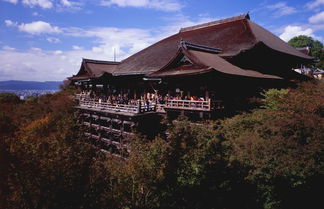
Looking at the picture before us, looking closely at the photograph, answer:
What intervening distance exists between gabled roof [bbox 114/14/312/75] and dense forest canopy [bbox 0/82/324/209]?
329 inches

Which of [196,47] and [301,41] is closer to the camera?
[196,47]

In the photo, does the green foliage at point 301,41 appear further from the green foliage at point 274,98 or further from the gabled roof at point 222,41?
the green foliage at point 274,98


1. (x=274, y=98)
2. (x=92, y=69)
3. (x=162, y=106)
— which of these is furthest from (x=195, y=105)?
(x=92, y=69)

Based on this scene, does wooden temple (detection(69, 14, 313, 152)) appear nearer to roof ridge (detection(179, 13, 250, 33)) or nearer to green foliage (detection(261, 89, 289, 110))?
roof ridge (detection(179, 13, 250, 33))

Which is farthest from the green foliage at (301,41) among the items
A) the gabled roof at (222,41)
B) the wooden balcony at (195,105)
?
the wooden balcony at (195,105)

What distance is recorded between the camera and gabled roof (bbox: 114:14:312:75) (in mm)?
19703

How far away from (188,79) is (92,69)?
13653 mm

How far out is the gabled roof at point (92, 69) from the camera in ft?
79.2

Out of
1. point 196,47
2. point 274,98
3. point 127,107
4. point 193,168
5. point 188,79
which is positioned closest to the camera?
point 193,168

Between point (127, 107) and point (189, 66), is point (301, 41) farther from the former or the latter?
point (127, 107)

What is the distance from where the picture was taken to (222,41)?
21922 millimetres

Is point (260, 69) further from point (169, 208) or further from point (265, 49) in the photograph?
point (169, 208)

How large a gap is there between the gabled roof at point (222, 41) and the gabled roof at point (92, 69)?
7.54 ft

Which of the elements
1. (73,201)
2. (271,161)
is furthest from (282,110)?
(73,201)
